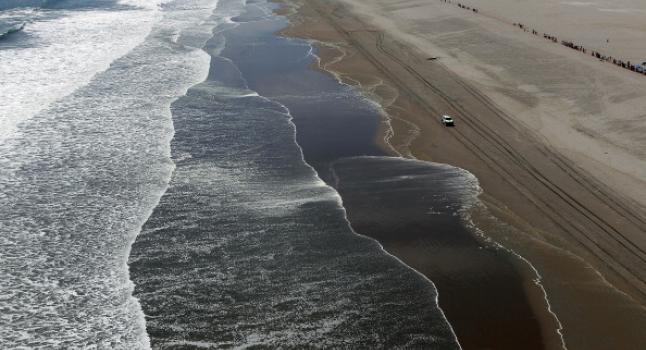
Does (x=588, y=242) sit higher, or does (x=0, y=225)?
(x=588, y=242)

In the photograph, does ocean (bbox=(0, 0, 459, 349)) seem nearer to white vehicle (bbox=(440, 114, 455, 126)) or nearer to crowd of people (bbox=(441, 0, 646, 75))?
white vehicle (bbox=(440, 114, 455, 126))

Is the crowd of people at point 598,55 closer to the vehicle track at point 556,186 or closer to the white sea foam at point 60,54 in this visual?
the vehicle track at point 556,186

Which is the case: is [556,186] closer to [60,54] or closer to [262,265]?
[262,265]

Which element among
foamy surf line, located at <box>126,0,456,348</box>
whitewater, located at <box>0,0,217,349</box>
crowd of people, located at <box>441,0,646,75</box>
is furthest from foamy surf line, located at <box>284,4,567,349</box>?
crowd of people, located at <box>441,0,646,75</box>

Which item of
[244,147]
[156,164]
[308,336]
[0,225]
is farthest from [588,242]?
[0,225]

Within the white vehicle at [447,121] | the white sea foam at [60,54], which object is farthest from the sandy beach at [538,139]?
the white sea foam at [60,54]

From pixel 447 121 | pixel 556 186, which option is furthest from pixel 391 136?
pixel 556 186

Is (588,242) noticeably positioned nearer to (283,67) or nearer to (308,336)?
(308,336)
